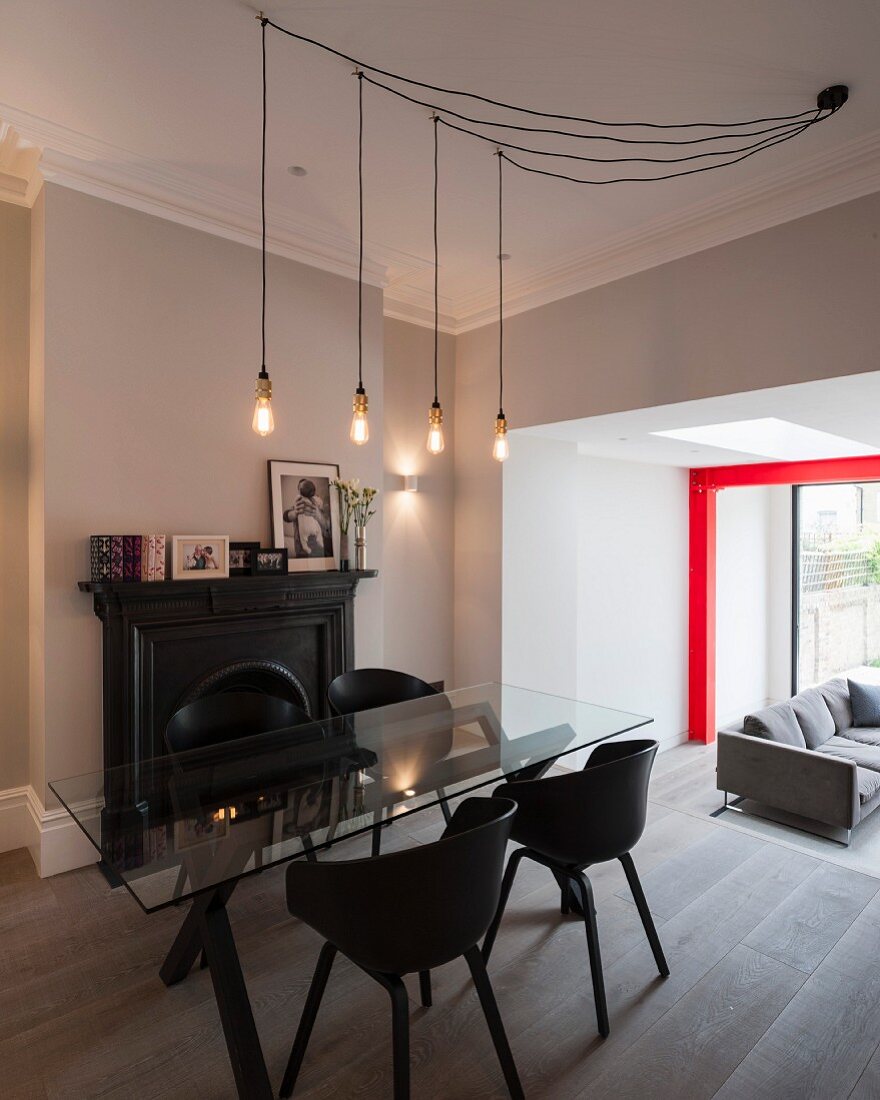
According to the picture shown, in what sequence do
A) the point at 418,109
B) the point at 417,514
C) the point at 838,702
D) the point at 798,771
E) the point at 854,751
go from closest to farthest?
the point at 418,109 < the point at 417,514 < the point at 798,771 < the point at 854,751 < the point at 838,702

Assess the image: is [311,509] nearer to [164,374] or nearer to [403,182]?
[164,374]

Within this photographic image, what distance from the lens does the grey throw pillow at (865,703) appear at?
21.2ft

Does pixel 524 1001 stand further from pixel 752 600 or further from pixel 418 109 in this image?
pixel 752 600

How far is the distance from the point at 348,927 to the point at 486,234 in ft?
11.1

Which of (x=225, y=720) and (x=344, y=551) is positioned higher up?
(x=344, y=551)

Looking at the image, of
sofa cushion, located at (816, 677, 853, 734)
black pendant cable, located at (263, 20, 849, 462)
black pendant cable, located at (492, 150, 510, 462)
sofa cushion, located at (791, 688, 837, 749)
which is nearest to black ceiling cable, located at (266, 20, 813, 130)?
black pendant cable, located at (263, 20, 849, 462)

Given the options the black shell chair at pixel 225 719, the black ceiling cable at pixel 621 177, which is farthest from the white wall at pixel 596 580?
the black shell chair at pixel 225 719

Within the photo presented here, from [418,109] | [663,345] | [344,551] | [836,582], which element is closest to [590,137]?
[418,109]

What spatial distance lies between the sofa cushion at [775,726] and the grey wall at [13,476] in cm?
487

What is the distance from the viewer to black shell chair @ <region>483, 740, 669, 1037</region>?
6.84 ft

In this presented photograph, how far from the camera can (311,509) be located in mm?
3785

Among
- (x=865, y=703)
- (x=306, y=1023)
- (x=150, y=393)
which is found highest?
(x=150, y=393)

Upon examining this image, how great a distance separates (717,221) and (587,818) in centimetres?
287

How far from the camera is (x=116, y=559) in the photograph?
303 cm
